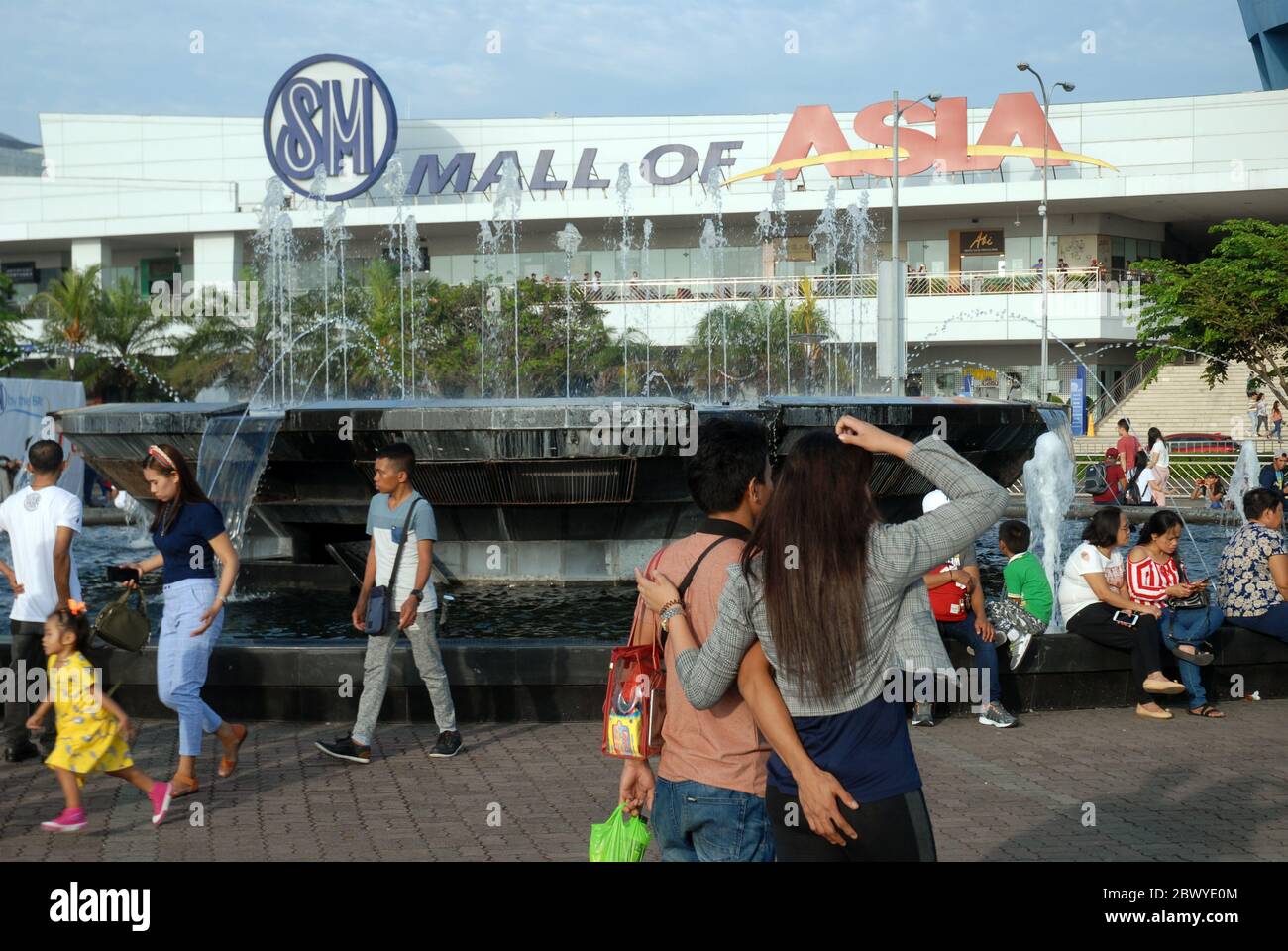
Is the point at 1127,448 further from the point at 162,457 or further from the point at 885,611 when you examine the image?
the point at 885,611

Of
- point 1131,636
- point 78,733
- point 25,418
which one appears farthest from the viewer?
point 25,418

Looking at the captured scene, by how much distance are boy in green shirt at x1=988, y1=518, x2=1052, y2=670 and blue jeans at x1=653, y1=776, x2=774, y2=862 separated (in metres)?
4.91

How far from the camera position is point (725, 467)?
369cm

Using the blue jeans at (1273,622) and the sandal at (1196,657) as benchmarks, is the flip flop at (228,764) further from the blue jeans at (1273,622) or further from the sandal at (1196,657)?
the blue jeans at (1273,622)

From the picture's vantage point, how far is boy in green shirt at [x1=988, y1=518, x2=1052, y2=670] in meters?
8.09

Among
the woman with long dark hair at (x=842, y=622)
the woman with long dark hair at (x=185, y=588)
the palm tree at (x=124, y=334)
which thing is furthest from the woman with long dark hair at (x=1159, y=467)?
the palm tree at (x=124, y=334)

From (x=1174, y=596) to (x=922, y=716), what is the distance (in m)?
1.73

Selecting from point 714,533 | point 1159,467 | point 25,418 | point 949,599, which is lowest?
point 949,599

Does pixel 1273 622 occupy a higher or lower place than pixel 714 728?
lower

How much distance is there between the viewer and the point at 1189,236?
5700 cm

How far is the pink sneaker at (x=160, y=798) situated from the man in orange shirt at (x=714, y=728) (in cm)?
302

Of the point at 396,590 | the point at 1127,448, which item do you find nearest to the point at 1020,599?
the point at 396,590
